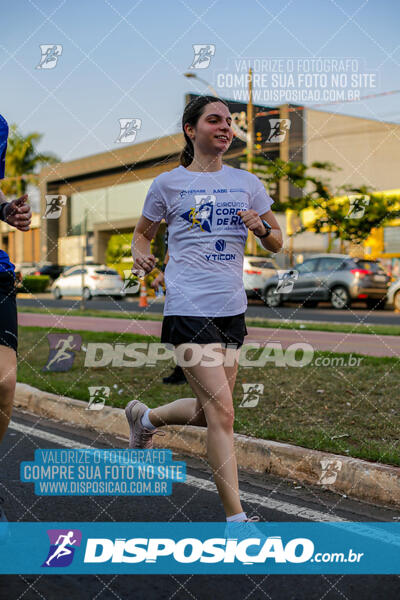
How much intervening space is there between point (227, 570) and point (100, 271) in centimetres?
2619

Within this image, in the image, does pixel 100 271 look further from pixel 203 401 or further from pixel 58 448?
pixel 203 401

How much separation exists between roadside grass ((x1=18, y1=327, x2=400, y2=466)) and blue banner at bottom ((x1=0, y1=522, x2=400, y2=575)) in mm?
1052

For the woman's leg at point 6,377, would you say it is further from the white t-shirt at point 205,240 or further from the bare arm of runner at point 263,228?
the bare arm of runner at point 263,228

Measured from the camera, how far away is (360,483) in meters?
4.07

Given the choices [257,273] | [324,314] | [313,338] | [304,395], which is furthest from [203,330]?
[257,273]

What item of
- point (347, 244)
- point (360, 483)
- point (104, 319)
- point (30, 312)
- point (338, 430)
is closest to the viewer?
point (360, 483)

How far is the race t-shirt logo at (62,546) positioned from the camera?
10.0 ft

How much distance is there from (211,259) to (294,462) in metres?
1.77

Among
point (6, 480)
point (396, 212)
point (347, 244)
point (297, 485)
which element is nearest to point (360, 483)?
point (297, 485)

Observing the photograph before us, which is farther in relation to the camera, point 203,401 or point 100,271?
point 100,271

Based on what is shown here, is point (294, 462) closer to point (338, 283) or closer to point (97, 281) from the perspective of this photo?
point (338, 283)

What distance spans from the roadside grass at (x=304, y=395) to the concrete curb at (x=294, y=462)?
0.55 ft

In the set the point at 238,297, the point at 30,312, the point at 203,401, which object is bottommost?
the point at 30,312

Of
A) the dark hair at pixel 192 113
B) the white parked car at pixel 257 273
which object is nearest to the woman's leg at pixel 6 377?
the dark hair at pixel 192 113
